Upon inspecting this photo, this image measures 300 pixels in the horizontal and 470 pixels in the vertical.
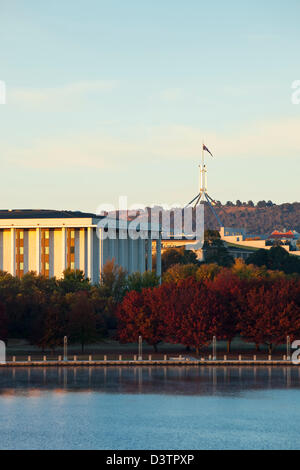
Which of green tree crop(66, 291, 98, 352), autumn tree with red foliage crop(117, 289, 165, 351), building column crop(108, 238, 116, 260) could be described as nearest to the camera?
green tree crop(66, 291, 98, 352)

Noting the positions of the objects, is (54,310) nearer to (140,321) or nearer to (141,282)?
(140,321)

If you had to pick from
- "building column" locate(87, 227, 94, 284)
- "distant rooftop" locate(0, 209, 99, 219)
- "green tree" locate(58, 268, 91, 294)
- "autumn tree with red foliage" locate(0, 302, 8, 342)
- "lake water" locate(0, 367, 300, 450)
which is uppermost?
"distant rooftop" locate(0, 209, 99, 219)

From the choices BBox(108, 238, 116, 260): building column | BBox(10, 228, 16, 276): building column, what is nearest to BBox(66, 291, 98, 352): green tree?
BBox(10, 228, 16, 276): building column

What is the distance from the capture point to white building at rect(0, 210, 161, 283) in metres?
173

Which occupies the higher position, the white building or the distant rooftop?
the distant rooftop

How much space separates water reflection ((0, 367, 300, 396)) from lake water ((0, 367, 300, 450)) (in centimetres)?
9

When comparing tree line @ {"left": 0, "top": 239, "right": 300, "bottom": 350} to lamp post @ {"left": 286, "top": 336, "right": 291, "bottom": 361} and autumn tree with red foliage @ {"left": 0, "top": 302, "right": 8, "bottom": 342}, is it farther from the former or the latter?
lamp post @ {"left": 286, "top": 336, "right": 291, "bottom": 361}

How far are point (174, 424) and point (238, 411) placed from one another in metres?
7.25

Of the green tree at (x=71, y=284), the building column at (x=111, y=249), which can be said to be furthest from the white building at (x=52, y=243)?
the green tree at (x=71, y=284)

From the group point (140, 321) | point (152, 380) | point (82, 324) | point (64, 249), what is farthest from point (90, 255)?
point (152, 380)

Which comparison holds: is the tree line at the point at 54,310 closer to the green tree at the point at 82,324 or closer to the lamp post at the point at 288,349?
the green tree at the point at 82,324

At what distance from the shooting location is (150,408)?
87938mm
